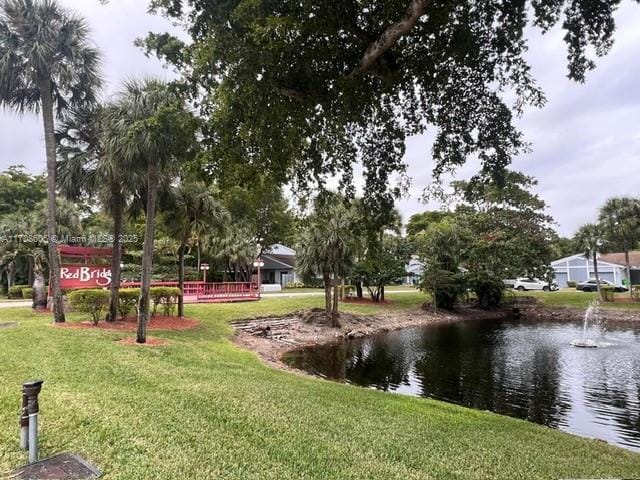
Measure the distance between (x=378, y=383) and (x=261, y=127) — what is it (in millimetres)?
8779

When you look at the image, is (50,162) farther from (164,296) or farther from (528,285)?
(528,285)

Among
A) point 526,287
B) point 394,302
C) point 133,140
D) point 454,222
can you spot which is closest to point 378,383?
point 133,140

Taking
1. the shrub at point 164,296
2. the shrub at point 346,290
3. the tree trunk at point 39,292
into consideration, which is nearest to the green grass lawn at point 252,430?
the shrub at point 164,296

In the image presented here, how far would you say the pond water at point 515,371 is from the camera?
30.8 feet

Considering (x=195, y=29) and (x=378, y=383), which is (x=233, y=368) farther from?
(x=195, y=29)

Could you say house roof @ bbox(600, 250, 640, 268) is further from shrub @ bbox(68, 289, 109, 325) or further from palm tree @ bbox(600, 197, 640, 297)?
shrub @ bbox(68, 289, 109, 325)

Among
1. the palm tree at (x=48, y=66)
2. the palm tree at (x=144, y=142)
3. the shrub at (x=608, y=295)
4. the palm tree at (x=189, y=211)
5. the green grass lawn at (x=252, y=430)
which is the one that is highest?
the palm tree at (x=48, y=66)

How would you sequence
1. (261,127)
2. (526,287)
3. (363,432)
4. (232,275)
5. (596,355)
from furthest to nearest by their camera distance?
(526,287) < (232,275) < (596,355) < (261,127) < (363,432)

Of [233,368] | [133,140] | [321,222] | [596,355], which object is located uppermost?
[133,140]

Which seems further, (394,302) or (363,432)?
(394,302)

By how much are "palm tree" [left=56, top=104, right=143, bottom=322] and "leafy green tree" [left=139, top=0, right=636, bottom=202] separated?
7653mm

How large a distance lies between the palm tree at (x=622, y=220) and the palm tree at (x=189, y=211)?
1215 inches

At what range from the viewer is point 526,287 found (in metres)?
43.5

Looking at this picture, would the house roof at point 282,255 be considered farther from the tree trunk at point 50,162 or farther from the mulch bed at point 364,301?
the tree trunk at point 50,162
